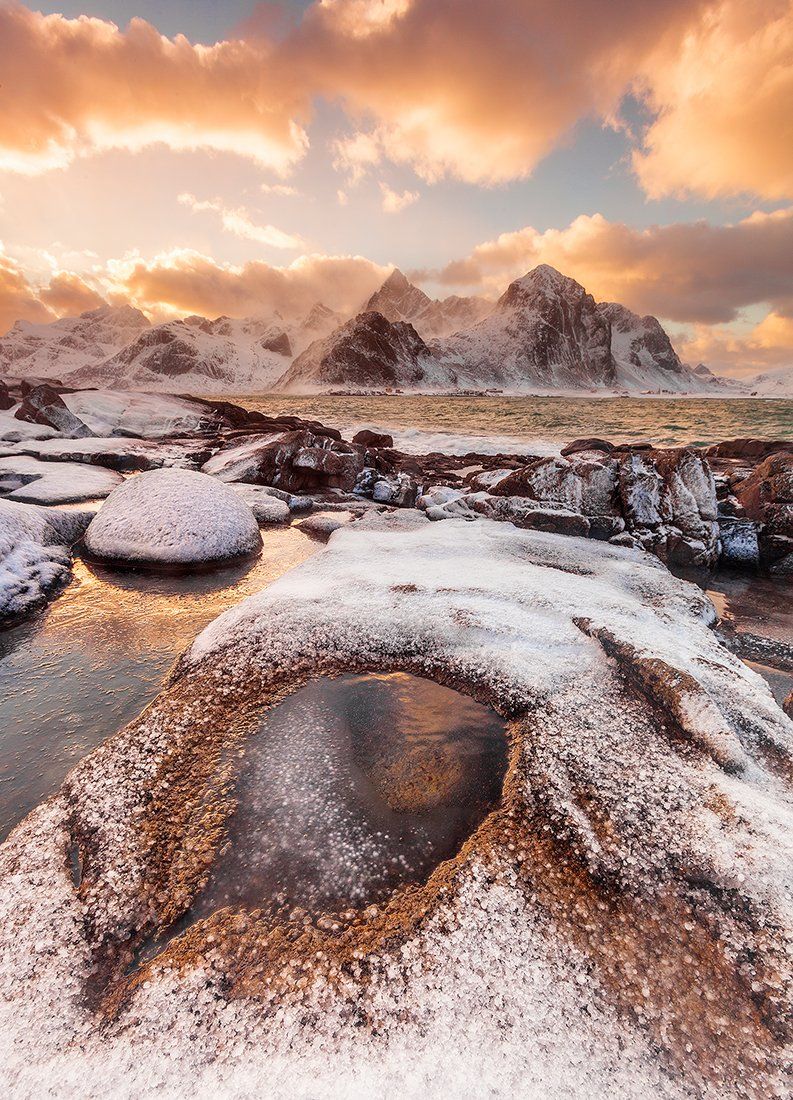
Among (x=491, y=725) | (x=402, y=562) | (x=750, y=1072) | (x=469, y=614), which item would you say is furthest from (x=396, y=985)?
(x=402, y=562)

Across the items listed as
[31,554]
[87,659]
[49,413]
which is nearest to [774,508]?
[87,659]

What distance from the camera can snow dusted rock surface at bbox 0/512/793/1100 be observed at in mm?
1698

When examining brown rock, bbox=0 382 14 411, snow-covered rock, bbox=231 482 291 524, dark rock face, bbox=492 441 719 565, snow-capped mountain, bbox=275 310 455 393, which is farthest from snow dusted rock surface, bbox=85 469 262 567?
snow-capped mountain, bbox=275 310 455 393

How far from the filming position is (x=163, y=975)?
1.98 m

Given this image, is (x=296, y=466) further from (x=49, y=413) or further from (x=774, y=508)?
(x=49, y=413)

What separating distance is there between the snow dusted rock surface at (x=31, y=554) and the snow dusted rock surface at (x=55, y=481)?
2.02m

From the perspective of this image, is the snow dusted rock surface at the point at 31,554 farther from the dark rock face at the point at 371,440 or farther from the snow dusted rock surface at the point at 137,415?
the snow dusted rock surface at the point at 137,415

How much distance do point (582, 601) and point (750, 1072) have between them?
151 inches

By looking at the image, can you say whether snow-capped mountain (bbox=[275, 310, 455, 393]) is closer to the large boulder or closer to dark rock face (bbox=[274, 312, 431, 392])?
dark rock face (bbox=[274, 312, 431, 392])

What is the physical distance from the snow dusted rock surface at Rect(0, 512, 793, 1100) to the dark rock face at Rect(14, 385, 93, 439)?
68.8ft

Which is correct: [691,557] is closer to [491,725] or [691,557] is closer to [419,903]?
[491,725]

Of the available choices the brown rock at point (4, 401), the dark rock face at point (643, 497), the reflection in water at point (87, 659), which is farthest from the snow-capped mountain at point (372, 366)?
the reflection in water at point (87, 659)

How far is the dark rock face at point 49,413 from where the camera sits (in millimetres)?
19625

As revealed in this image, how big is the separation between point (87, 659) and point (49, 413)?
66.5 ft
